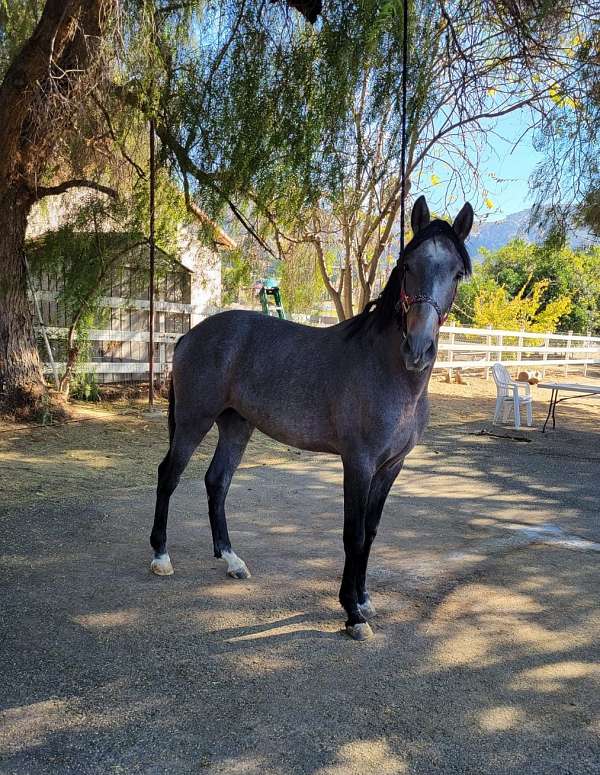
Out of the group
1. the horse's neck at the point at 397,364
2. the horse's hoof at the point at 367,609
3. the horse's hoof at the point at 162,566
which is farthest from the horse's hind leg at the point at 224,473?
the horse's neck at the point at 397,364

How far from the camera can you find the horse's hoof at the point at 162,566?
11.1 ft

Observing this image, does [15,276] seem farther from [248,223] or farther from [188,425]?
[188,425]

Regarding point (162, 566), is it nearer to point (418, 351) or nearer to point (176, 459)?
point (176, 459)

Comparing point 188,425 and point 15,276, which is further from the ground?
point 15,276

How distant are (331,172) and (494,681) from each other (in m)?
5.27

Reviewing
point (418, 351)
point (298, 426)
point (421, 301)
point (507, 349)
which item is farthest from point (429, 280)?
point (507, 349)

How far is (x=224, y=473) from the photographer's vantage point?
371 centimetres

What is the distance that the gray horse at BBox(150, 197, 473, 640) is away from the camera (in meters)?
2.65

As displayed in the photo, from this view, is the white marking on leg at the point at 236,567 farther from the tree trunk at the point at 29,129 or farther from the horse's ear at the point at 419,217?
the tree trunk at the point at 29,129

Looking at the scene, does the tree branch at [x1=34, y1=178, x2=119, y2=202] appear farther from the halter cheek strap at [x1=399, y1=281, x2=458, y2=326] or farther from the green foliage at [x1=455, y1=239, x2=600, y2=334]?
the green foliage at [x1=455, y1=239, x2=600, y2=334]

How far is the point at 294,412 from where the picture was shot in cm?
320

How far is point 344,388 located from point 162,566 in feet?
4.85

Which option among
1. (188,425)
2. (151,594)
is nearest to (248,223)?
(188,425)

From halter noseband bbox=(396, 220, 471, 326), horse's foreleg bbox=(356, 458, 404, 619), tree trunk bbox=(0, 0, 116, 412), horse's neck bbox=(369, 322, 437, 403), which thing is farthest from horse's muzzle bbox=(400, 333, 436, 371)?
tree trunk bbox=(0, 0, 116, 412)
